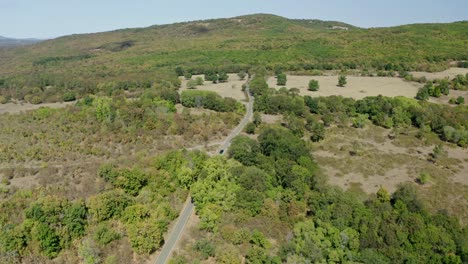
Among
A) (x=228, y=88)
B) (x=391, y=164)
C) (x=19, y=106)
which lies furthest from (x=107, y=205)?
(x=228, y=88)

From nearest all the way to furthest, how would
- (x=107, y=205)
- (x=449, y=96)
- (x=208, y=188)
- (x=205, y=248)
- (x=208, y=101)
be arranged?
(x=205, y=248), (x=107, y=205), (x=208, y=188), (x=208, y=101), (x=449, y=96)

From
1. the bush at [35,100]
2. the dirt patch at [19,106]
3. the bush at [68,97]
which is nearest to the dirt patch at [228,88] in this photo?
the bush at [68,97]

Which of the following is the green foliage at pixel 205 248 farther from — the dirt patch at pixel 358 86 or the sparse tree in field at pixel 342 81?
the sparse tree in field at pixel 342 81

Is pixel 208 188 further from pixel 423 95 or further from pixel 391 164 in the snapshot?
pixel 423 95

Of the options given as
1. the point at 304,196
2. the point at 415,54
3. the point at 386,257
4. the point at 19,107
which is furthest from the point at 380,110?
the point at 19,107

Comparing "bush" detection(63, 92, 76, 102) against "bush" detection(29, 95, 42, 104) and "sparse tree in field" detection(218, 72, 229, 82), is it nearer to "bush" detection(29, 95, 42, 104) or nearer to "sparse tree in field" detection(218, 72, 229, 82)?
"bush" detection(29, 95, 42, 104)

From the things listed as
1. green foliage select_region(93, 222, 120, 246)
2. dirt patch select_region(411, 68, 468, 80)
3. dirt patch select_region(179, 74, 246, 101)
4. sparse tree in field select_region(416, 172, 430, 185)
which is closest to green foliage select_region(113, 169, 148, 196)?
green foliage select_region(93, 222, 120, 246)
